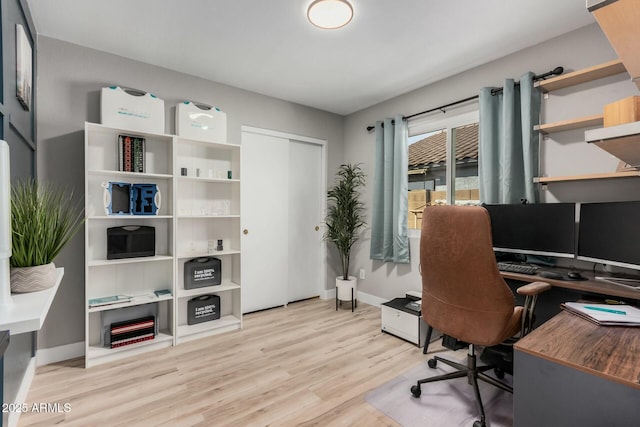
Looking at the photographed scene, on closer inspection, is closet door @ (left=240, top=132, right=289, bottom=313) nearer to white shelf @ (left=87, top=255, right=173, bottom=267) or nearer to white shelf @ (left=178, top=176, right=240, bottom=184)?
white shelf @ (left=178, top=176, right=240, bottom=184)

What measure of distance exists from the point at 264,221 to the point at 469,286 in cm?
250

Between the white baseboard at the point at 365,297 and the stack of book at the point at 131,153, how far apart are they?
105 inches

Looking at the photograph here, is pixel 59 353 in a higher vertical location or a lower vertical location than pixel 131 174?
lower

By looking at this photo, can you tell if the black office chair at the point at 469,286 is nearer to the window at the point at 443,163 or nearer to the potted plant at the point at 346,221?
the window at the point at 443,163

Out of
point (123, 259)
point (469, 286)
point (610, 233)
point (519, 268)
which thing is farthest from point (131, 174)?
point (610, 233)

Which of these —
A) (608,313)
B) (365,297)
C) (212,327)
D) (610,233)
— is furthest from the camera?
(365,297)

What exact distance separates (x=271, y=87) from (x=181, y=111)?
39.1 inches

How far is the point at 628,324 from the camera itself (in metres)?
1.28

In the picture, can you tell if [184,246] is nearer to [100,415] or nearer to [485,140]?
[100,415]

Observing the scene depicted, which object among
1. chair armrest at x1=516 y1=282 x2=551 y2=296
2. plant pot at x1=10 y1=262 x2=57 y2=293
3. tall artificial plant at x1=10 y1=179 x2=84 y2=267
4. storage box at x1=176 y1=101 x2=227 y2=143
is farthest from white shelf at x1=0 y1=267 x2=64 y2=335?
chair armrest at x1=516 y1=282 x2=551 y2=296

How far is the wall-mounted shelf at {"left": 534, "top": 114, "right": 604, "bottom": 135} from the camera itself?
198cm

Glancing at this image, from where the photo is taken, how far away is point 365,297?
12.9ft

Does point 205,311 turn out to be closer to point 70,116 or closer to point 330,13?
point 70,116

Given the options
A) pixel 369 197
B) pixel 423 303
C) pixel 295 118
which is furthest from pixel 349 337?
pixel 295 118
